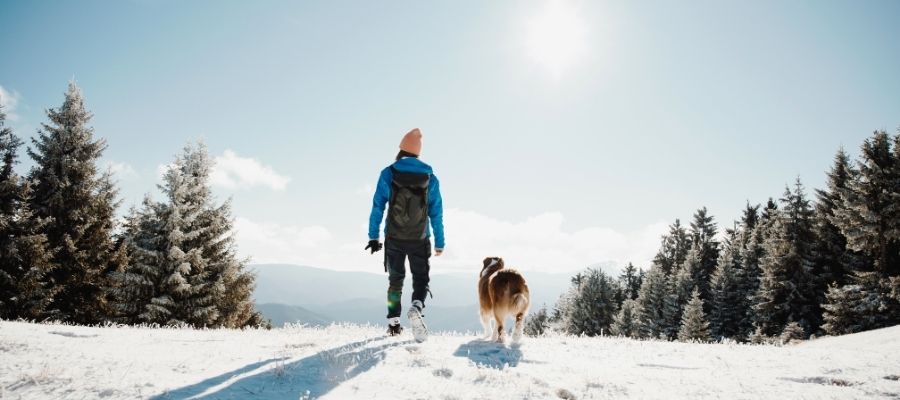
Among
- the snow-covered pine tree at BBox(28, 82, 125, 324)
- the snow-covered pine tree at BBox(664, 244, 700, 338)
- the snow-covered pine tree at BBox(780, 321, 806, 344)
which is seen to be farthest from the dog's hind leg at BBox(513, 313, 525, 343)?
the snow-covered pine tree at BBox(664, 244, 700, 338)

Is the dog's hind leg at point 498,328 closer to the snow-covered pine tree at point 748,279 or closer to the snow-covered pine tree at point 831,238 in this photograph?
the snow-covered pine tree at point 831,238

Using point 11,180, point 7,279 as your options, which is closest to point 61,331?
point 7,279

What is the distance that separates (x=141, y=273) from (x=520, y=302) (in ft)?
66.4

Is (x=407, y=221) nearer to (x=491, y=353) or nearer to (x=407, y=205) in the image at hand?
(x=407, y=205)

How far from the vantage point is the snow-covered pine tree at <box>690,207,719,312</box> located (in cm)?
5228

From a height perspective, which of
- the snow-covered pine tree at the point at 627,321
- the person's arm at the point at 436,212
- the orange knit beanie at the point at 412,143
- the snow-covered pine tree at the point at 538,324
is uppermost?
the orange knit beanie at the point at 412,143

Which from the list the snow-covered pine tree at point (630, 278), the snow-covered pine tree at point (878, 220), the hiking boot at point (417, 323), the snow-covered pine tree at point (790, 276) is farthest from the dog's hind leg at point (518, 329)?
the snow-covered pine tree at point (630, 278)

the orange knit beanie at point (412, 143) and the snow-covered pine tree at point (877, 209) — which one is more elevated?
the snow-covered pine tree at point (877, 209)

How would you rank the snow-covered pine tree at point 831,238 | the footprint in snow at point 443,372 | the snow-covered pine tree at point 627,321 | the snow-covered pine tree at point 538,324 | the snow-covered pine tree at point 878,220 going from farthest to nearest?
the snow-covered pine tree at point 538,324 < the snow-covered pine tree at point 627,321 < the snow-covered pine tree at point 831,238 < the snow-covered pine tree at point 878,220 < the footprint in snow at point 443,372

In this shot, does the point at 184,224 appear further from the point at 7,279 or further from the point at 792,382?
the point at 792,382

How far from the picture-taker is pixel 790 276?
31.6 meters

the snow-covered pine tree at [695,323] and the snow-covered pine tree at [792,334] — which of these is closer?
the snow-covered pine tree at [792,334]

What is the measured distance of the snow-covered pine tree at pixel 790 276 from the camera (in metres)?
30.5

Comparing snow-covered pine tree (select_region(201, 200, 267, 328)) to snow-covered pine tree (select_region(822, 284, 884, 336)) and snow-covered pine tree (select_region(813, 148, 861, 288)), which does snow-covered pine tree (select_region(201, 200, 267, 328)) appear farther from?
snow-covered pine tree (select_region(813, 148, 861, 288))
